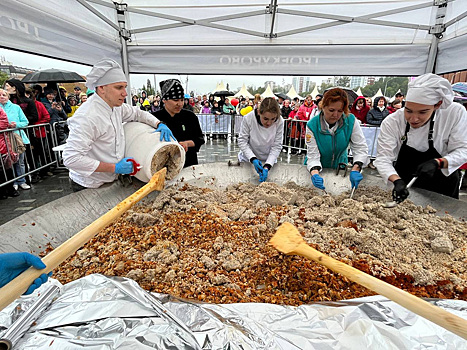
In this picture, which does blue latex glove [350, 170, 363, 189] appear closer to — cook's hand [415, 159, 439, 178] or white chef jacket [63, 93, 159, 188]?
cook's hand [415, 159, 439, 178]

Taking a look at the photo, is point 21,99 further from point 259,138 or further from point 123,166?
point 259,138

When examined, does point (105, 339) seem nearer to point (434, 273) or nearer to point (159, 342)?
point (159, 342)

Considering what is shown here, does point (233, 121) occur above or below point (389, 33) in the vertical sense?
below

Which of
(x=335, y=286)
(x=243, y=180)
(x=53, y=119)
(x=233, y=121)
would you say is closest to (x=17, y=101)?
(x=53, y=119)

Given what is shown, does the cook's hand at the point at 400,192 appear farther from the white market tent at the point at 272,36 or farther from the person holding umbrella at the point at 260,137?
the white market tent at the point at 272,36

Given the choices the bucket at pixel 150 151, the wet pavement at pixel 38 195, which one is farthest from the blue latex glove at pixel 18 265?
the wet pavement at pixel 38 195

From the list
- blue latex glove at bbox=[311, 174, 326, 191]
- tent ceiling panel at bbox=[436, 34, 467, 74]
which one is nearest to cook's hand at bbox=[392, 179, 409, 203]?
blue latex glove at bbox=[311, 174, 326, 191]

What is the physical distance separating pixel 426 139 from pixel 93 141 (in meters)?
2.12

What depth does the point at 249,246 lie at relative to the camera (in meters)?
1.23

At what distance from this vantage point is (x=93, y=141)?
5.00 ft

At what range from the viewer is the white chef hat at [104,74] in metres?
1.51

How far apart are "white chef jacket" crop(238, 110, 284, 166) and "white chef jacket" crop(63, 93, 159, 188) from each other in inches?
42.7

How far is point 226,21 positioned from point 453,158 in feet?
9.62

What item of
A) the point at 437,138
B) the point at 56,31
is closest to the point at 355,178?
the point at 437,138
